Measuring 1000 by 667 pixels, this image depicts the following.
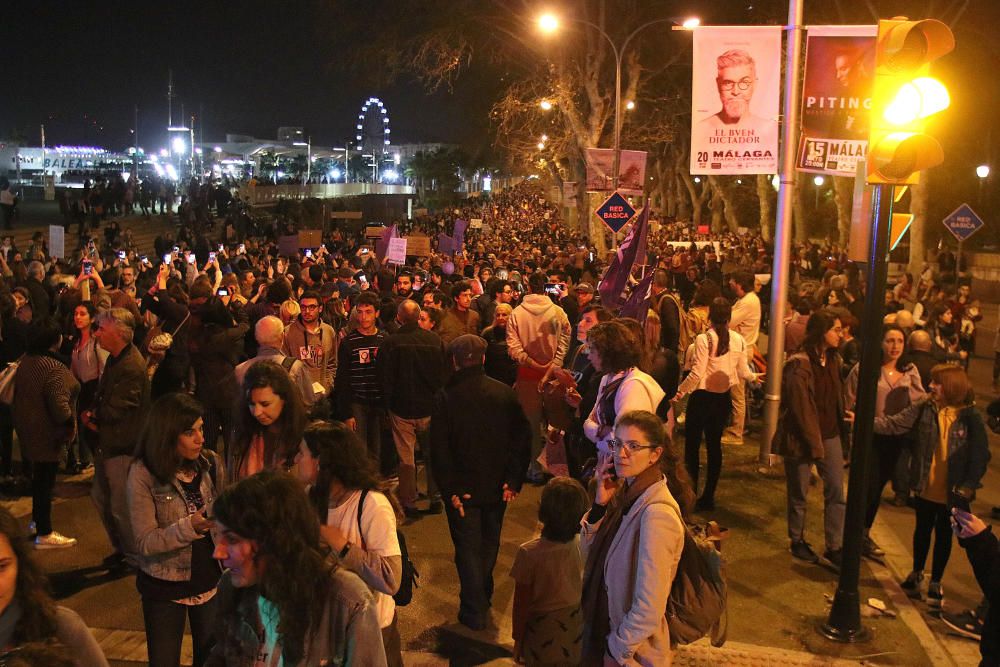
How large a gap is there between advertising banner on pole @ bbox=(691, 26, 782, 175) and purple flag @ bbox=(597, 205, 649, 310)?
3.17ft

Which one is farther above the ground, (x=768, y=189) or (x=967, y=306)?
(x=768, y=189)

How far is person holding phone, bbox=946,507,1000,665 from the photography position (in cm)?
411

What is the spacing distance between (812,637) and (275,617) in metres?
4.22

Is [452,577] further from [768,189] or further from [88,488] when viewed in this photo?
[768,189]

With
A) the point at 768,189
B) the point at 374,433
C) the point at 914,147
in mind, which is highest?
the point at 768,189

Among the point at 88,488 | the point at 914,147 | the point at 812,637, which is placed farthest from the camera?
the point at 88,488

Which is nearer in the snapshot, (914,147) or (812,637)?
(914,147)

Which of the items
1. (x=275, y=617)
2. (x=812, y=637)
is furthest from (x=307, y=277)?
(x=275, y=617)

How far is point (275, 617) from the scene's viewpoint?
2568mm

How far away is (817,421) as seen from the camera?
22.0 feet

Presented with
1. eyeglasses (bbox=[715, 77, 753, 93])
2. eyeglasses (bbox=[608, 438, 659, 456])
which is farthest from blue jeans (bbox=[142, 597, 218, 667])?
eyeglasses (bbox=[715, 77, 753, 93])

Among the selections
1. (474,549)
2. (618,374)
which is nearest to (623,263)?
(618,374)

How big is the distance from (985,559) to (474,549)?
296 cm

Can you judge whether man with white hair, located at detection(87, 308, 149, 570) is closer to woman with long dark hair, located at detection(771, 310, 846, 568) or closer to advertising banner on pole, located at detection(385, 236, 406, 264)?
woman with long dark hair, located at detection(771, 310, 846, 568)
